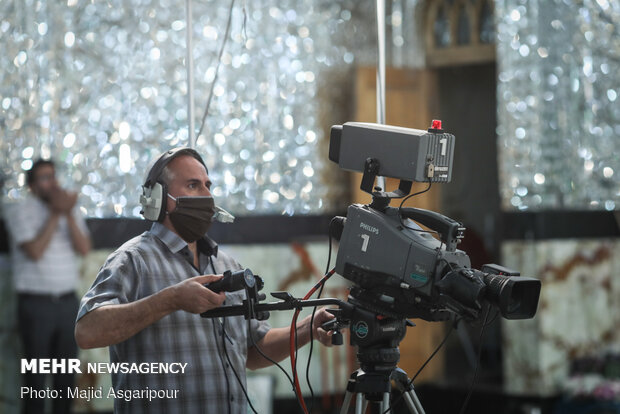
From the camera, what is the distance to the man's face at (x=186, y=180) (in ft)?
6.45

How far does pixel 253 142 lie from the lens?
170 inches

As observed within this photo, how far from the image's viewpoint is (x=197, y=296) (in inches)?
67.6

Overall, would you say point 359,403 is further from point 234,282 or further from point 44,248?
point 44,248

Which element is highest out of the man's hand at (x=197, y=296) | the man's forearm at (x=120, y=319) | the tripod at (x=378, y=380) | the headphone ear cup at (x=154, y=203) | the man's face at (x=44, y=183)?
the headphone ear cup at (x=154, y=203)

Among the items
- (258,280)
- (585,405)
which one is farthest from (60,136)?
(585,405)

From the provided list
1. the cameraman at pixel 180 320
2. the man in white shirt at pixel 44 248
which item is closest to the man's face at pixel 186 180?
the cameraman at pixel 180 320

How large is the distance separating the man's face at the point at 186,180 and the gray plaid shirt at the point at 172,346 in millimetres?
93

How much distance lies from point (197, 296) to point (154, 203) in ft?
1.13

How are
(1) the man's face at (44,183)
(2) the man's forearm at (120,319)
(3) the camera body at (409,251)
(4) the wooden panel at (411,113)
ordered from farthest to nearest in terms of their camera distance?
(4) the wooden panel at (411,113), (1) the man's face at (44,183), (2) the man's forearm at (120,319), (3) the camera body at (409,251)

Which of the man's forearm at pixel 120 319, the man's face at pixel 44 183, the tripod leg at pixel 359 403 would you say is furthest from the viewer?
the man's face at pixel 44 183

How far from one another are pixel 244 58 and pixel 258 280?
2736 millimetres

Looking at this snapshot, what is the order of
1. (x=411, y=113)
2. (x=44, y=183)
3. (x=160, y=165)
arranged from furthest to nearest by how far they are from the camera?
1. (x=411, y=113)
2. (x=44, y=183)
3. (x=160, y=165)

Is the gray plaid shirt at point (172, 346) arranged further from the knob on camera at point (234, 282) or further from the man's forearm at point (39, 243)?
the man's forearm at point (39, 243)

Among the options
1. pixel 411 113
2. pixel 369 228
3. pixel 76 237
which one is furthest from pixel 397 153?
pixel 411 113
